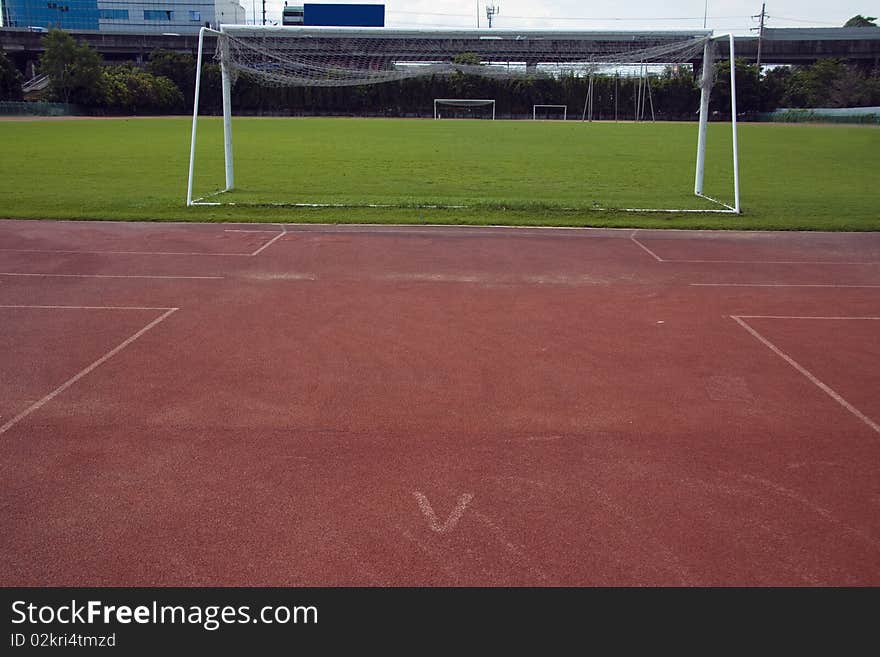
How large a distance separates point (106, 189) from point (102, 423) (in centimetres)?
1627

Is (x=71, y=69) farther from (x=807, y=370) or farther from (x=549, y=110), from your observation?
(x=807, y=370)

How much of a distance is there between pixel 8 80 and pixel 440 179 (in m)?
66.5

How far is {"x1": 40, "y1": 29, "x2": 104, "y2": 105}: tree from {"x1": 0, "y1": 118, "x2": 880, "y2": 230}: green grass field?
34.9 metres

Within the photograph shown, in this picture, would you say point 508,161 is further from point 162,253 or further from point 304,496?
point 304,496

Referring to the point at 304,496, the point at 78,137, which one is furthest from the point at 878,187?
the point at 78,137

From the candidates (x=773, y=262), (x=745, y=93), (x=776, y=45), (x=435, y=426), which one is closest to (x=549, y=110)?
(x=745, y=93)

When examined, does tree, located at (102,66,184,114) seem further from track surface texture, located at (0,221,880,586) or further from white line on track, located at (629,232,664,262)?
white line on track, located at (629,232,664,262)

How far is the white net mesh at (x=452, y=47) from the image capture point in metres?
18.5

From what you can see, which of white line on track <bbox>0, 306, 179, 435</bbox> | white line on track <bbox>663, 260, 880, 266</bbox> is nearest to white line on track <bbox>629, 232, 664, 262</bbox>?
white line on track <bbox>663, 260, 880, 266</bbox>

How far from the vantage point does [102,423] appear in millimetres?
6543

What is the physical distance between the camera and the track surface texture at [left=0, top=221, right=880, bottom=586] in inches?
185

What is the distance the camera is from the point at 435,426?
6.54m

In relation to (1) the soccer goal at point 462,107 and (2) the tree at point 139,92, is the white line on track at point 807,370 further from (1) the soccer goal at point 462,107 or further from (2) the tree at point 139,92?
(2) the tree at point 139,92
